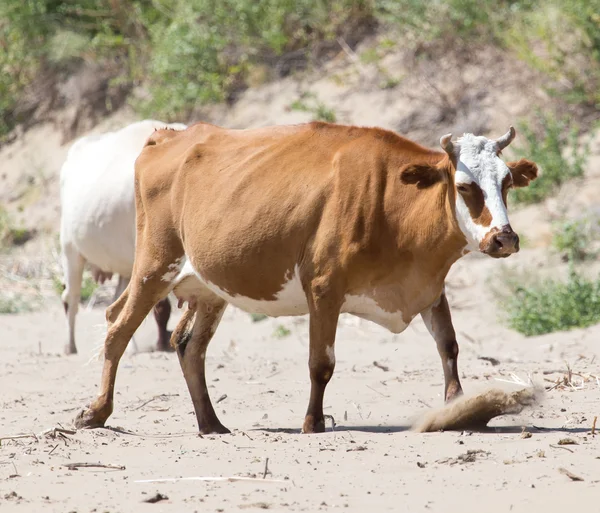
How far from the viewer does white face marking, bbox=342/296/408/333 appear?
6.12m

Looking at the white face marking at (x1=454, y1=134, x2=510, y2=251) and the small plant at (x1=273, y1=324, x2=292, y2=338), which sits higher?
the white face marking at (x1=454, y1=134, x2=510, y2=251)

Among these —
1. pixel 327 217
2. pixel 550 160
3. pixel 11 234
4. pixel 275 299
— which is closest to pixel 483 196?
pixel 327 217

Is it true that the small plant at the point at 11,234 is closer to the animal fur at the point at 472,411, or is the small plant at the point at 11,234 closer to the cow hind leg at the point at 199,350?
the cow hind leg at the point at 199,350

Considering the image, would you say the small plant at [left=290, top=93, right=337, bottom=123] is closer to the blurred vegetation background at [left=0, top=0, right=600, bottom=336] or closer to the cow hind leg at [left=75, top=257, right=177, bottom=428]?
the blurred vegetation background at [left=0, top=0, right=600, bottom=336]

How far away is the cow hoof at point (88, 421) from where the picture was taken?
6.63m

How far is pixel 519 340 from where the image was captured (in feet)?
33.0

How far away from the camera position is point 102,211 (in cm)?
969

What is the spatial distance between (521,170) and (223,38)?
39.9ft

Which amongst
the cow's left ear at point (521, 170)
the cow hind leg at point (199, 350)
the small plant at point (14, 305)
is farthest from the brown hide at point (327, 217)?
the small plant at point (14, 305)

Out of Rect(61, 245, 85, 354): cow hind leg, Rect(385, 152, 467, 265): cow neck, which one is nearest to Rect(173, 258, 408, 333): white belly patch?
Rect(385, 152, 467, 265): cow neck

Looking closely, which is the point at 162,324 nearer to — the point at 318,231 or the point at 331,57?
the point at 318,231

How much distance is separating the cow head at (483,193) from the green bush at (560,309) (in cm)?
433

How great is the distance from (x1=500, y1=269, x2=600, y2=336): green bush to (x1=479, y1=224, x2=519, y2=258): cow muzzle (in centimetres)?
456

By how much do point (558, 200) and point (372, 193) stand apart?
23.7ft
